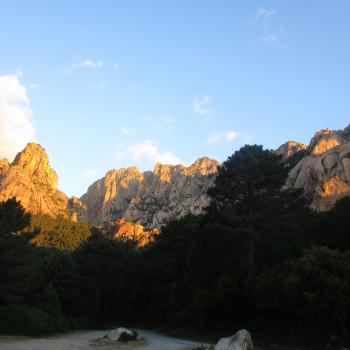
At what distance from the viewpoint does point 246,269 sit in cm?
3575

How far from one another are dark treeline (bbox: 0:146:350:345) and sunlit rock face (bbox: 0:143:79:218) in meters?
92.6

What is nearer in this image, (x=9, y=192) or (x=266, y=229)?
(x=266, y=229)

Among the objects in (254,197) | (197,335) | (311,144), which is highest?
(311,144)

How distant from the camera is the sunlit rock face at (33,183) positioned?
497 ft

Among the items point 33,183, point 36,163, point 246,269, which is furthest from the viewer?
point 36,163

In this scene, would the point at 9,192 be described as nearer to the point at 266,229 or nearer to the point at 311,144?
the point at 311,144

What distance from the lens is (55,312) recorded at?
1699 inches

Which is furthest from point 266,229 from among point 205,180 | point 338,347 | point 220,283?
point 205,180

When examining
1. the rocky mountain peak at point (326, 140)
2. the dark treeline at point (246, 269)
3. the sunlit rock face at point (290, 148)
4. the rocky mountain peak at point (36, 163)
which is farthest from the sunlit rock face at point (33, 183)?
the dark treeline at point (246, 269)

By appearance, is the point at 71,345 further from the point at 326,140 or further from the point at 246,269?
the point at 326,140

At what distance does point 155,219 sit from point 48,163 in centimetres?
5945

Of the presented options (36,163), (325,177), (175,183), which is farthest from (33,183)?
(325,177)

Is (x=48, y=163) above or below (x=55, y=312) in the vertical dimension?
above

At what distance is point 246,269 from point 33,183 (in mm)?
142748
